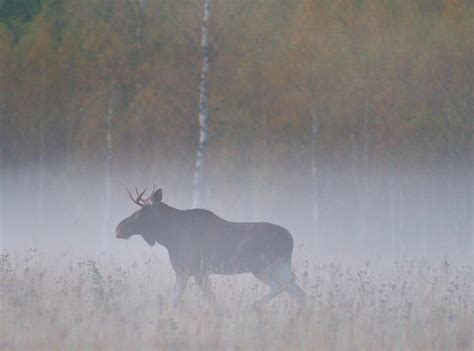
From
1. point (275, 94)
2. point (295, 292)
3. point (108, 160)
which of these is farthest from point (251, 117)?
point (295, 292)

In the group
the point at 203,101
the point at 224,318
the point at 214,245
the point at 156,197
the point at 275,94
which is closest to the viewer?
the point at 224,318

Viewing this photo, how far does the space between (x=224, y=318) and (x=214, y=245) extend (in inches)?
87.7

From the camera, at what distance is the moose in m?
11.4

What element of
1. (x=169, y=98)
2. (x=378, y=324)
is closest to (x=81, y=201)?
(x=169, y=98)

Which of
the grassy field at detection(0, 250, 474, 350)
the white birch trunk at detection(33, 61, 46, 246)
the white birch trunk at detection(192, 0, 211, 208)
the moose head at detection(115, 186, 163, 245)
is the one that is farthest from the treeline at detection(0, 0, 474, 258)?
the grassy field at detection(0, 250, 474, 350)

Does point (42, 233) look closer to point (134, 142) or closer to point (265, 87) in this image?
point (134, 142)

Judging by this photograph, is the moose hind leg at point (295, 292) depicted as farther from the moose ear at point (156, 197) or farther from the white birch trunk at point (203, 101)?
the white birch trunk at point (203, 101)

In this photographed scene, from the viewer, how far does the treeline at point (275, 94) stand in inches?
1094

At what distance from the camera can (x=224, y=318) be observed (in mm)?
9602

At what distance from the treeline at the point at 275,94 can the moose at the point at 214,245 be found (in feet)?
44.7

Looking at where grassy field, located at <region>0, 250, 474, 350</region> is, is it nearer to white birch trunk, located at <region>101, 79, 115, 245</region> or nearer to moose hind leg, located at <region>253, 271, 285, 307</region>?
moose hind leg, located at <region>253, 271, 285, 307</region>

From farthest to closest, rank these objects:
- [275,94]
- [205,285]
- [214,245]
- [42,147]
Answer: [42,147], [275,94], [214,245], [205,285]

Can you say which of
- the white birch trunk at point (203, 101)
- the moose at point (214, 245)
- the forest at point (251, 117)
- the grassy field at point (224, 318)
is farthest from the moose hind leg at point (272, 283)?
the white birch trunk at point (203, 101)

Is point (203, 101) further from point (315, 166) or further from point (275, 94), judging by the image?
point (275, 94)
